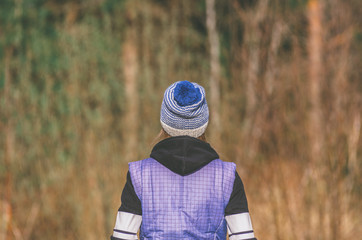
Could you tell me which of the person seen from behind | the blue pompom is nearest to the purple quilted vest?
the person seen from behind

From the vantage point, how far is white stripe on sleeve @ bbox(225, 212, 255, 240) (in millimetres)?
1798

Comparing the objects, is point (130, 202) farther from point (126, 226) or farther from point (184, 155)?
point (184, 155)

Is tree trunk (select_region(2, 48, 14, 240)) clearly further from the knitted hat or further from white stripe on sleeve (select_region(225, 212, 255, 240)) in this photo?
white stripe on sleeve (select_region(225, 212, 255, 240))

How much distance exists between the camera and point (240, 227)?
1.81 m

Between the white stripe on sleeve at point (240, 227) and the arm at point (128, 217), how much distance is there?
35cm

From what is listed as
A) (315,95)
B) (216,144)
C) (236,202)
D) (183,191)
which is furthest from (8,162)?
(315,95)

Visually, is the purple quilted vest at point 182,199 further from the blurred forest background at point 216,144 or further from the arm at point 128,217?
the blurred forest background at point 216,144

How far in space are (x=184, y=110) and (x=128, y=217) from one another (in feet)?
1.48

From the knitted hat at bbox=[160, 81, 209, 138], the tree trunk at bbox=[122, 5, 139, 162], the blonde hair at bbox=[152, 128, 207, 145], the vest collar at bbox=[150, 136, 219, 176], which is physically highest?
the tree trunk at bbox=[122, 5, 139, 162]

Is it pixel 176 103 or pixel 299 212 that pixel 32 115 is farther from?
pixel 176 103

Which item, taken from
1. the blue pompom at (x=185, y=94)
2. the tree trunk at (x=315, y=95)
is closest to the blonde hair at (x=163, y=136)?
the blue pompom at (x=185, y=94)

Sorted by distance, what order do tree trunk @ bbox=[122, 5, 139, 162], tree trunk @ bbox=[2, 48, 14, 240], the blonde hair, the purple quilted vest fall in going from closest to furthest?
the purple quilted vest → the blonde hair → tree trunk @ bbox=[2, 48, 14, 240] → tree trunk @ bbox=[122, 5, 139, 162]

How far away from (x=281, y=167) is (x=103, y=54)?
339 centimetres

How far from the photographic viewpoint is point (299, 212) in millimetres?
3633
